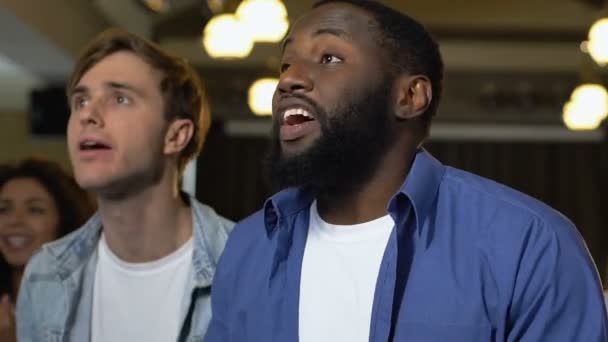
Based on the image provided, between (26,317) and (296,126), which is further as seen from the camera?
(26,317)

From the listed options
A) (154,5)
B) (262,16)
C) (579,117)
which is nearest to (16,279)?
(262,16)

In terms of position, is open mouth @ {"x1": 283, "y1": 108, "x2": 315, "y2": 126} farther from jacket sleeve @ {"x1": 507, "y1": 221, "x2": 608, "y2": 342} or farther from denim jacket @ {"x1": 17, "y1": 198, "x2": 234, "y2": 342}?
denim jacket @ {"x1": 17, "y1": 198, "x2": 234, "y2": 342}

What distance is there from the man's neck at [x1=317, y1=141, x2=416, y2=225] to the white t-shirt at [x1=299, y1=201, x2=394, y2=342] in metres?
0.02

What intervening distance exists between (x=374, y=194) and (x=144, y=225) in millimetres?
733

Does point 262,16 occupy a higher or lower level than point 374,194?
higher

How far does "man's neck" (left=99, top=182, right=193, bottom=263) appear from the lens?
90.9 inches

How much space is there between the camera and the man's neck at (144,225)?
7.57ft

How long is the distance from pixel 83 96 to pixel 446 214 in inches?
39.3

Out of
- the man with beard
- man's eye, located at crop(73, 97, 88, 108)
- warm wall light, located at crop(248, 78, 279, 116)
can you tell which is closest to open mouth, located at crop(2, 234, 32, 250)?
man's eye, located at crop(73, 97, 88, 108)

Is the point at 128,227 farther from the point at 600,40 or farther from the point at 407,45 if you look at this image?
the point at 600,40

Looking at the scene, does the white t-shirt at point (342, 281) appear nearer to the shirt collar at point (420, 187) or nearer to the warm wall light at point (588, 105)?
the shirt collar at point (420, 187)

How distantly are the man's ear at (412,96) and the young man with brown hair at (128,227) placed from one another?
646mm

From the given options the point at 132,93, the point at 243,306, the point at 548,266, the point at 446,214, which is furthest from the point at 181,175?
the point at 548,266

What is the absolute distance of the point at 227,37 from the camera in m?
4.47
